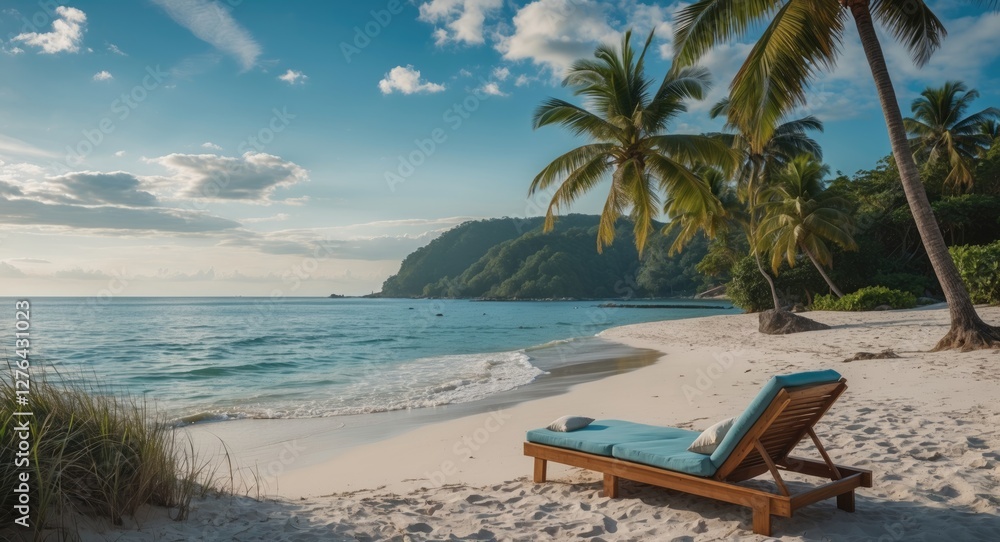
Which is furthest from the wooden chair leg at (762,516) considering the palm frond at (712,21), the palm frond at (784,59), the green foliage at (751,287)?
the green foliage at (751,287)

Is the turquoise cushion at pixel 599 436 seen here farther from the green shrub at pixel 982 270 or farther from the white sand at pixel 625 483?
the green shrub at pixel 982 270

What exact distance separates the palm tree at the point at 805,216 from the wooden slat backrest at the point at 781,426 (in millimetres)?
21961

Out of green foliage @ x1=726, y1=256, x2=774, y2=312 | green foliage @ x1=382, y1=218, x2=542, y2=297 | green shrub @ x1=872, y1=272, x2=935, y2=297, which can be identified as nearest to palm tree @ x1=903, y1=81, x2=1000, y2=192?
green shrub @ x1=872, y1=272, x2=935, y2=297

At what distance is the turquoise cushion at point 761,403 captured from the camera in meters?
3.41

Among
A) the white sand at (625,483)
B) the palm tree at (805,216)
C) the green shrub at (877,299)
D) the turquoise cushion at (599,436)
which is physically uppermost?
the palm tree at (805,216)

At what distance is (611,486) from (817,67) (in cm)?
828

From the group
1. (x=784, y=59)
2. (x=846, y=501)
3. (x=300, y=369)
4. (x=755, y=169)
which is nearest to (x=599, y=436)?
(x=846, y=501)

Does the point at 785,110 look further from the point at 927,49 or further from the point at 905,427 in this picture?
the point at 905,427

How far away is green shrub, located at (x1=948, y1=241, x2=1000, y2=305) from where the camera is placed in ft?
58.7

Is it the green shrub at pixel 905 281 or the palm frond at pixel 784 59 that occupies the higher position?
the palm frond at pixel 784 59

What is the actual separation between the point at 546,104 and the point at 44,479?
45.3ft

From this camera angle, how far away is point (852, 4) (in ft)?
31.3

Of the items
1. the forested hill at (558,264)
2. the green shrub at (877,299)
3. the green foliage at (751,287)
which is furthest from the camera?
the forested hill at (558,264)

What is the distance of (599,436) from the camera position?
4516 millimetres
